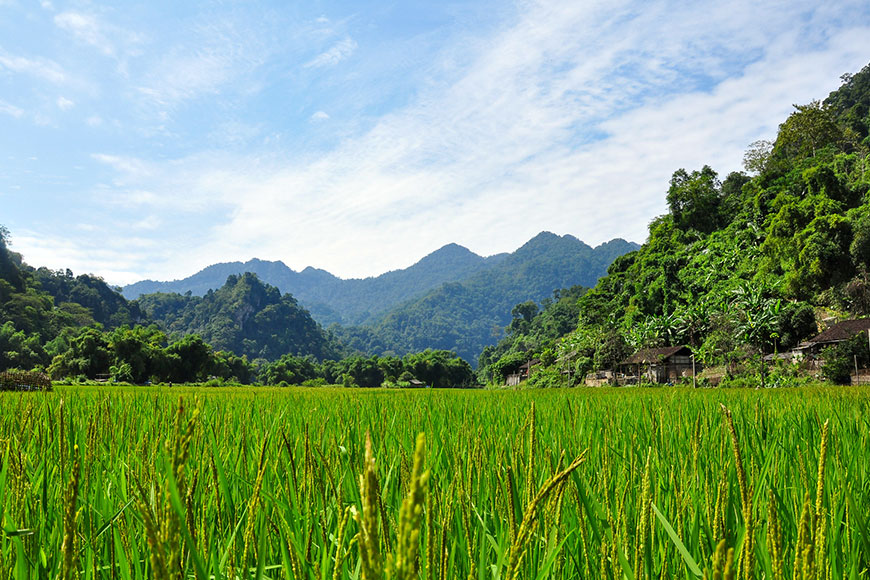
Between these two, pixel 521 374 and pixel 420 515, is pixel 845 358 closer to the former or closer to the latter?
pixel 420 515

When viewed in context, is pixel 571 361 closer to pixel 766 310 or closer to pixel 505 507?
pixel 766 310

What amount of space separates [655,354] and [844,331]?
15693mm

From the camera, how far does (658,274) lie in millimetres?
52000

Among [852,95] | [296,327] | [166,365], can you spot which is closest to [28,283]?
[166,365]

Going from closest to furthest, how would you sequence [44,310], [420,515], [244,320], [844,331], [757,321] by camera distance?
[420,515] < [844,331] < [757,321] < [44,310] < [244,320]

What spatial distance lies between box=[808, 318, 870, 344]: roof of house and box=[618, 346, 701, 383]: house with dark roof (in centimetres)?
1253

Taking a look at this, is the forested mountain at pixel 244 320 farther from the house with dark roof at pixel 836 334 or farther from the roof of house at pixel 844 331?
the roof of house at pixel 844 331

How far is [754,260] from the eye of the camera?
43375mm

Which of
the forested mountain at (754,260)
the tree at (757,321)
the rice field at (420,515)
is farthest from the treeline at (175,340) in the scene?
the tree at (757,321)

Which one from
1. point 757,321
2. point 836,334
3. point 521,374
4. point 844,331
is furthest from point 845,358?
point 521,374

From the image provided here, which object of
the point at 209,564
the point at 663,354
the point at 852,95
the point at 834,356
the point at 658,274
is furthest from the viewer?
the point at 852,95

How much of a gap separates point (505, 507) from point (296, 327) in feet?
465

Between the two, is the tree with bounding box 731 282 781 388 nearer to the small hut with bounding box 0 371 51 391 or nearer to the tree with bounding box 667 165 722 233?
the tree with bounding box 667 165 722 233

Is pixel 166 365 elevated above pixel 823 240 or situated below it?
below
